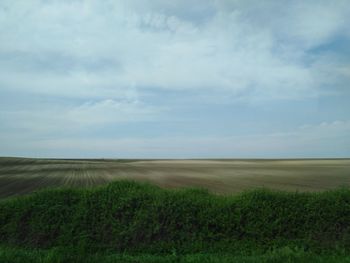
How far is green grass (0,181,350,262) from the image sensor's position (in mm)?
8922

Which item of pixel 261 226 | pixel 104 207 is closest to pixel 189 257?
pixel 261 226

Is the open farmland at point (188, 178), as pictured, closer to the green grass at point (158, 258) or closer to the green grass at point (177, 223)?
the green grass at point (177, 223)

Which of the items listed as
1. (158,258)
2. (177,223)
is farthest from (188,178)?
(158,258)

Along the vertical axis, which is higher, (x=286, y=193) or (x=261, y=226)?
(x=286, y=193)

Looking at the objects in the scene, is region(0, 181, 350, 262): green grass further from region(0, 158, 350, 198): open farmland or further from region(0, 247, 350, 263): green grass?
region(0, 158, 350, 198): open farmland

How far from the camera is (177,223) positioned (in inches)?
376

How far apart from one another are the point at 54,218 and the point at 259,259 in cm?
633

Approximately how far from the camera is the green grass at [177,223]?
8922 mm

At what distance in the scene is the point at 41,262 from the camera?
6961 millimetres

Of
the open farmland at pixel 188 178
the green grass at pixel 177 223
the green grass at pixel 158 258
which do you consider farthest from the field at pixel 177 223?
the open farmland at pixel 188 178

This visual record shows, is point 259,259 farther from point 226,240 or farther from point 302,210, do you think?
point 302,210

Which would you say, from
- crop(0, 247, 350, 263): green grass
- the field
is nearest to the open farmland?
the field

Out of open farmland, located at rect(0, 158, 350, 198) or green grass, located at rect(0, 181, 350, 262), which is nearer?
green grass, located at rect(0, 181, 350, 262)

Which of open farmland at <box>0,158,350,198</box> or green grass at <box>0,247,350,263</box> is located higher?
open farmland at <box>0,158,350,198</box>
